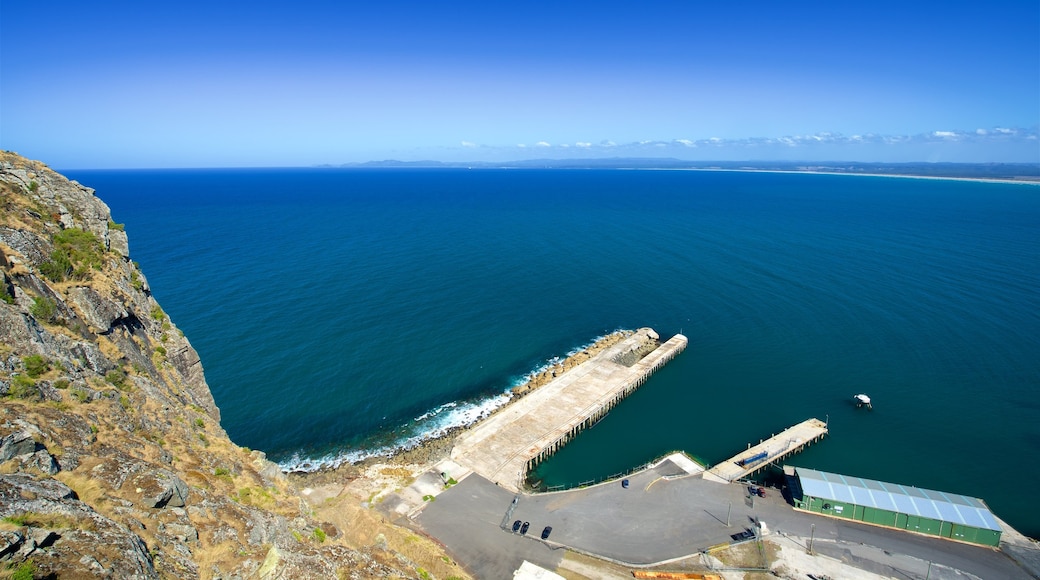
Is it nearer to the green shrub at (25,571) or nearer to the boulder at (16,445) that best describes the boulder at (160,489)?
the boulder at (16,445)

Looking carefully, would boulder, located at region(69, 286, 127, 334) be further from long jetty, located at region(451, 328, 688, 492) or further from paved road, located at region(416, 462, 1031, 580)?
long jetty, located at region(451, 328, 688, 492)

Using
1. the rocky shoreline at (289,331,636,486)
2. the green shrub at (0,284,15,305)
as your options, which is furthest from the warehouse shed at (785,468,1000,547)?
the green shrub at (0,284,15,305)

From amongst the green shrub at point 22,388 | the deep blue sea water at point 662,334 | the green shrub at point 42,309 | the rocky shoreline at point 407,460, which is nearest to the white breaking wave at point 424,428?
the deep blue sea water at point 662,334

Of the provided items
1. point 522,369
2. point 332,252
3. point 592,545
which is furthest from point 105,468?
point 332,252

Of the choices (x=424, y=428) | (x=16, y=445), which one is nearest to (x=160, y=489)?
(x=16, y=445)

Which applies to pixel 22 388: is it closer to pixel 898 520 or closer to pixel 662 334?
pixel 898 520

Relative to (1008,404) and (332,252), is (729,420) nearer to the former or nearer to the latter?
(1008,404)
